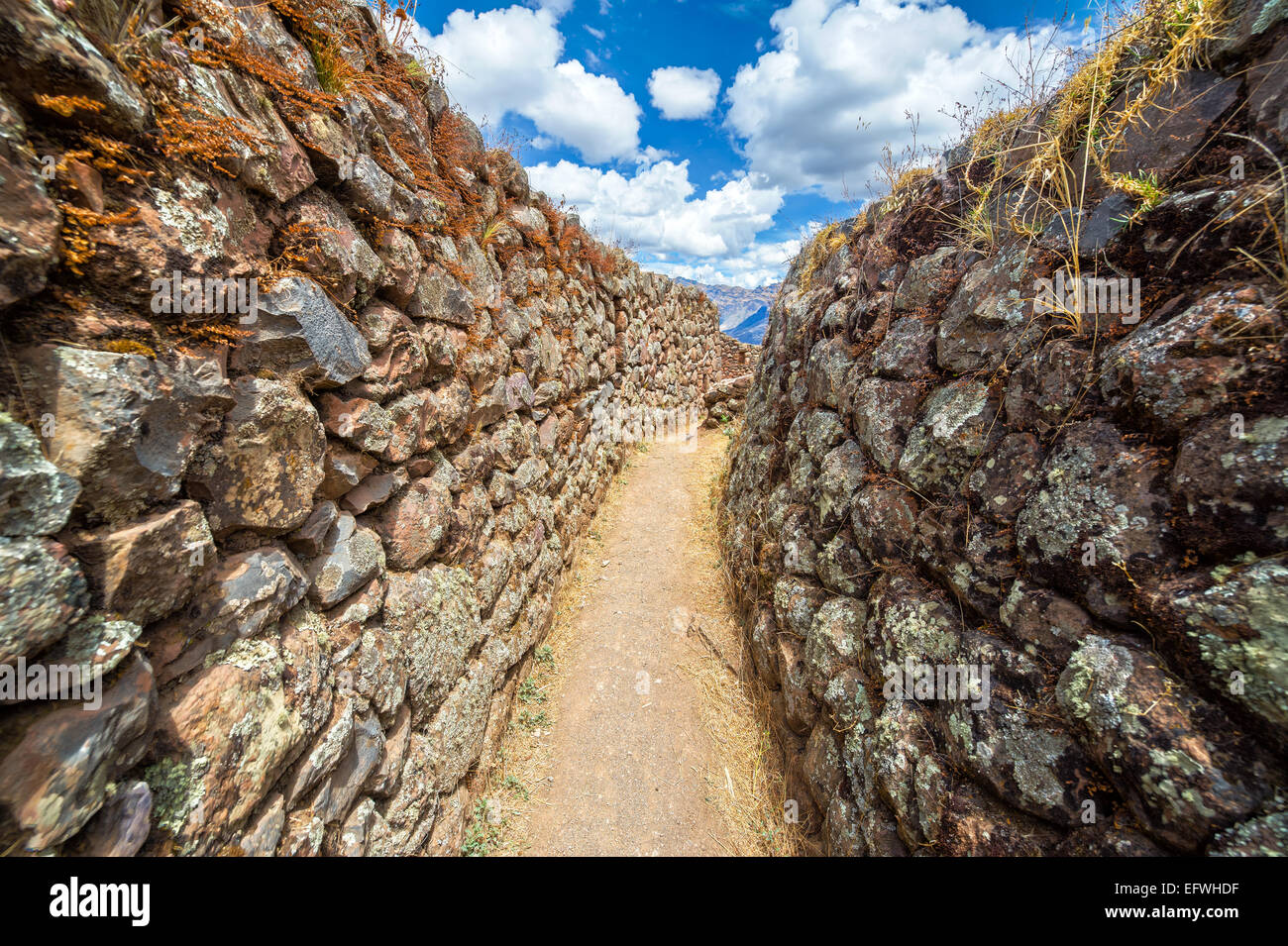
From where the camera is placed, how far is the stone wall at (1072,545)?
185cm

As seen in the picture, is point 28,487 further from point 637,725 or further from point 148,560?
point 637,725

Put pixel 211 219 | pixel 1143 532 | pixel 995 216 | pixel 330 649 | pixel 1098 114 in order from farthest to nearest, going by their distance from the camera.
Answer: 1. pixel 995 216
2. pixel 1098 114
3. pixel 330 649
4. pixel 1143 532
5. pixel 211 219

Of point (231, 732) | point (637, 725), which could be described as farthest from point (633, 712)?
point (231, 732)

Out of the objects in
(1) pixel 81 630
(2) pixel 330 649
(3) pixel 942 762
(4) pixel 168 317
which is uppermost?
(4) pixel 168 317

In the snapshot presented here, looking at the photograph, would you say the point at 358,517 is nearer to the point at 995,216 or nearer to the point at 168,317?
the point at 168,317

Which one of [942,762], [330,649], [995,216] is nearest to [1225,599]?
[942,762]

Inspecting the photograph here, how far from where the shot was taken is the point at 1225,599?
1.84 meters

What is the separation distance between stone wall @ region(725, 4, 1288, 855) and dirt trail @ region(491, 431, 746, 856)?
1.10 metres

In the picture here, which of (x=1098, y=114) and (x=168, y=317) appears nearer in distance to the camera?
(x=168, y=317)

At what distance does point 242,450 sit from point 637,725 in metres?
4.30

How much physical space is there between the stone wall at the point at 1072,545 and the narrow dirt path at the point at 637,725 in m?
0.83

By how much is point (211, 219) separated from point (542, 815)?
4888 millimetres

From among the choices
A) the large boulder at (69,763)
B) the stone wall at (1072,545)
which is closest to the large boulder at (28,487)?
the large boulder at (69,763)

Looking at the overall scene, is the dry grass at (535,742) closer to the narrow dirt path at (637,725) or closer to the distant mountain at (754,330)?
the narrow dirt path at (637,725)
